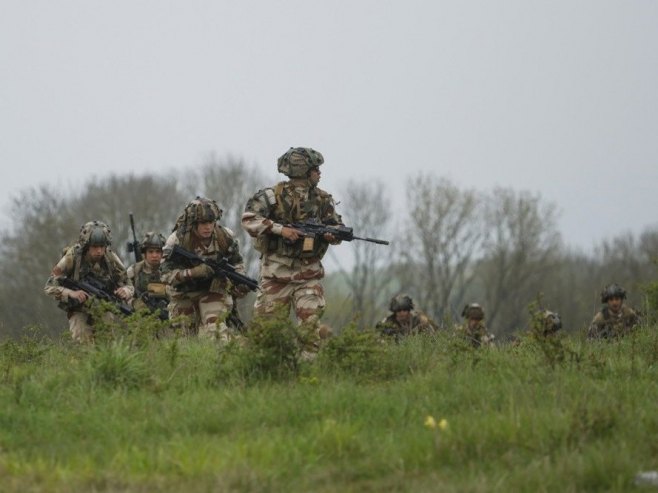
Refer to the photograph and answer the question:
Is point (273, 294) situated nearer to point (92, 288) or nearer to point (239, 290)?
Result: point (239, 290)

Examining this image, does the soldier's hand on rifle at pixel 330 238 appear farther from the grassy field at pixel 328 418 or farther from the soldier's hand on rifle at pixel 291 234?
the grassy field at pixel 328 418

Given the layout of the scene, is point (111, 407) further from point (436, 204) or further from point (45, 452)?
point (436, 204)

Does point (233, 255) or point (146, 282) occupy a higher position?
point (233, 255)

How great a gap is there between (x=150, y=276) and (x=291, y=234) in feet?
18.3

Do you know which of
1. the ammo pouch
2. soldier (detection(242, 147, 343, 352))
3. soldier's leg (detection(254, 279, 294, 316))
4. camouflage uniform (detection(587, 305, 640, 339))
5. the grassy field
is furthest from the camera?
the ammo pouch

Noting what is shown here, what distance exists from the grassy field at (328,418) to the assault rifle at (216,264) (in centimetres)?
358

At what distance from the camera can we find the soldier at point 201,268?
44.1 ft

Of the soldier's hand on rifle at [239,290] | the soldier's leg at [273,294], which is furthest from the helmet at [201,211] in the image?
the soldier's leg at [273,294]

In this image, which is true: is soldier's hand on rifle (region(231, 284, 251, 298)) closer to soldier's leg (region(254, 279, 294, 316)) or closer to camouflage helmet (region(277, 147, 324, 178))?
soldier's leg (region(254, 279, 294, 316))

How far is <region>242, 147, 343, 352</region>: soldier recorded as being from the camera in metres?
11.9

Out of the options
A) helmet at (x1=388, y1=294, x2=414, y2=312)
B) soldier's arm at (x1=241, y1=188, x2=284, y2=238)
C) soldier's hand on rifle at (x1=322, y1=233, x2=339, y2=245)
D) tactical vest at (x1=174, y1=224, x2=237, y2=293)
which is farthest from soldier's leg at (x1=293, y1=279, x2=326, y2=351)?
helmet at (x1=388, y1=294, x2=414, y2=312)

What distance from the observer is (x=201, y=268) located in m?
13.4

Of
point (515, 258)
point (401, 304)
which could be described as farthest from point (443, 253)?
point (401, 304)

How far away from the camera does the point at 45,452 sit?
679 cm
